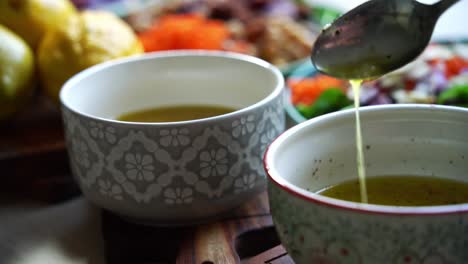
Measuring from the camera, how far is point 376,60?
0.59 m

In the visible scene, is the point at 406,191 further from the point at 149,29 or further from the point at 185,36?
the point at 149,29

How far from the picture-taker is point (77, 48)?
881 mm

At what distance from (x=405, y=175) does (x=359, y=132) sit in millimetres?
65

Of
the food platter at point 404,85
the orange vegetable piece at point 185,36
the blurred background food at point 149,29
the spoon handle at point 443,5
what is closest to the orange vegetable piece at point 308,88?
the food platter at point 404,85

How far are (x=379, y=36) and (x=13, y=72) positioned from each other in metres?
0.53

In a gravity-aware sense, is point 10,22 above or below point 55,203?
above

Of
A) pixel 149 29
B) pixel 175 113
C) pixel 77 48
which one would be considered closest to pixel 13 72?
pixel 77 48

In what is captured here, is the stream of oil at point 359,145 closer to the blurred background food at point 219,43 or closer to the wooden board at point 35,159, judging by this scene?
the blurred background food at point 219,43

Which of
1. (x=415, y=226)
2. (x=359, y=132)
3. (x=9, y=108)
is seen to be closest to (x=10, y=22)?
(x=9, y=108)

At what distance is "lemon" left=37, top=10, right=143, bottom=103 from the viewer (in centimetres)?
88

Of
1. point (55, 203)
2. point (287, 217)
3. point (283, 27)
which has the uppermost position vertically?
point (287, 217)

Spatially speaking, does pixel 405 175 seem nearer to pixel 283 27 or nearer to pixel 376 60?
pixel 376 60

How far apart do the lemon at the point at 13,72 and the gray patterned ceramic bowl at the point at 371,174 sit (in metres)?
0.48

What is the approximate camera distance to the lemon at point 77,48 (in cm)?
88
